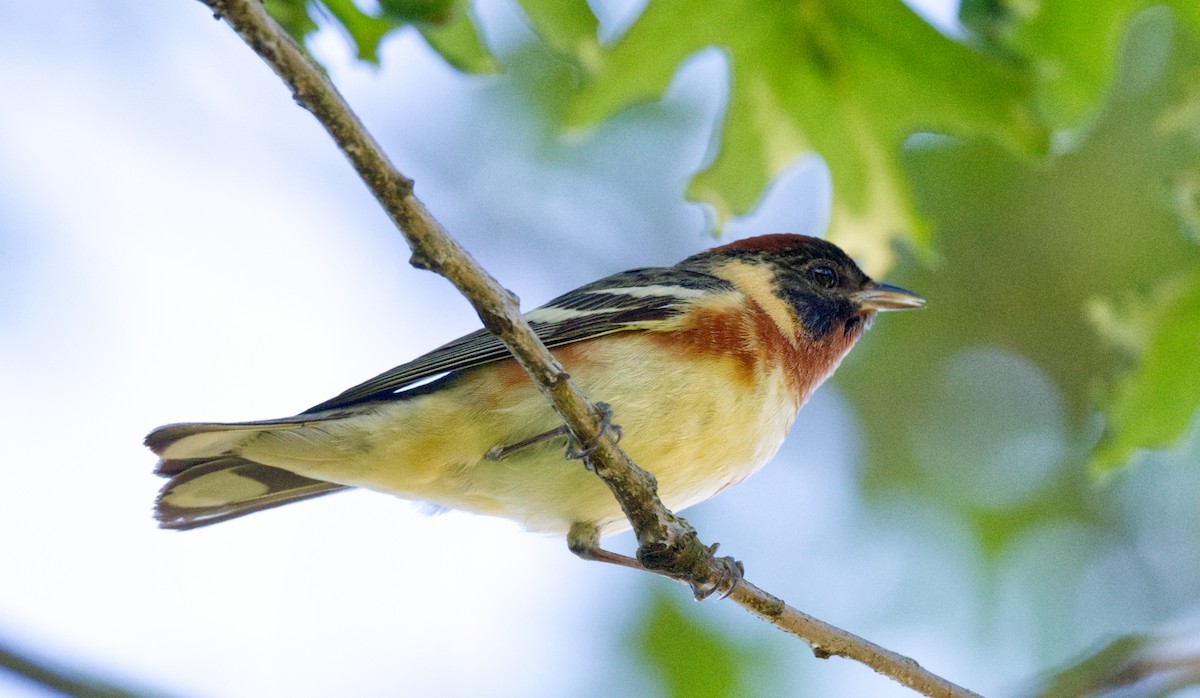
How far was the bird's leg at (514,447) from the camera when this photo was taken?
12.9 feet

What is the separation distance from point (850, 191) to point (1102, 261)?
3.65 metres

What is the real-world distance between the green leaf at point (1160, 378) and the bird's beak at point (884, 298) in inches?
40.2

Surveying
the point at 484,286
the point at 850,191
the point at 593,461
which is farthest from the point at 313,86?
the point at 850,191

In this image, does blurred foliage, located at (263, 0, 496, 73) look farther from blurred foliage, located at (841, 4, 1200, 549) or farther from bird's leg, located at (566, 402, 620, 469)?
blurred foliage, located at (841, 4, 1200, 549)

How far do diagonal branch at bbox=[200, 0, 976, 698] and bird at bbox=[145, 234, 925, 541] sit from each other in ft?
1.61

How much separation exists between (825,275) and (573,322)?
1.41 m

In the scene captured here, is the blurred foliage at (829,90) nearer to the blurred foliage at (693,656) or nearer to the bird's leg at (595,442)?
the bird's leg at (595,442)

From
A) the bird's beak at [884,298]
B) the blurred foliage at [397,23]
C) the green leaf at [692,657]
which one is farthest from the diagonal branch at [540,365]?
the green leaf at [692,657]

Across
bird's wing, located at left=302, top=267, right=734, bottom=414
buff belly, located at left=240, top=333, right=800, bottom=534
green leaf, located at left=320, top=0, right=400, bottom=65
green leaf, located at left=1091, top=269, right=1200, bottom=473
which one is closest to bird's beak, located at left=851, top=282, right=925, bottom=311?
bird's wing, located at left=302, top=267, right=734, bottom=414

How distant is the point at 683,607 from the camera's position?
23.7 ft

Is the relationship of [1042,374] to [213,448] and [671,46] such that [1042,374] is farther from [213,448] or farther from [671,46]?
[213,448]

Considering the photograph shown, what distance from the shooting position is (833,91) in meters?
4.57

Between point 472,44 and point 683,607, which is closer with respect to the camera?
point 472,44

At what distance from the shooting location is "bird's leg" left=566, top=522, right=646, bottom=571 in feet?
14.2
